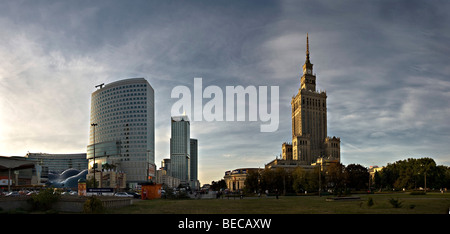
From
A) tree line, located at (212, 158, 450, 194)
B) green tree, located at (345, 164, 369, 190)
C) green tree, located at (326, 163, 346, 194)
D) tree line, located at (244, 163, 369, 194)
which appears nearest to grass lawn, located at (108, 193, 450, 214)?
tree line, located at (212, 158, 450, 194)

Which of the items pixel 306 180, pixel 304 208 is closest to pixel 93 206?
pixel 304 208

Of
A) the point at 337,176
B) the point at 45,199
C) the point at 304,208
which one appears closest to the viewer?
the point at 45,199

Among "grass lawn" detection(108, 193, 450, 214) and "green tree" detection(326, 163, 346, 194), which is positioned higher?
"grass lawn" detection(108, 193, 450, 214)

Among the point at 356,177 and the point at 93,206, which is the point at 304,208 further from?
the point at 356,177

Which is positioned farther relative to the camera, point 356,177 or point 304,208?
point 356,177

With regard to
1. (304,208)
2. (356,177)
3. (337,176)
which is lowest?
(356,177)

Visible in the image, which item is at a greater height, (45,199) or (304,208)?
(45,199)

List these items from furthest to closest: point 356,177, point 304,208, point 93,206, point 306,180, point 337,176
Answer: point 356,177, point 306,180, point 337,176, point 304,208, point 93,206

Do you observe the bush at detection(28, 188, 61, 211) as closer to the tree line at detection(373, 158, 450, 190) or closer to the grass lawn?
the grass lawn

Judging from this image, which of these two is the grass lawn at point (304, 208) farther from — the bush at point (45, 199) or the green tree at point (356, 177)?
the green tree at point (356, 177)

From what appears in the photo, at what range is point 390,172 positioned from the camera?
357 ft
